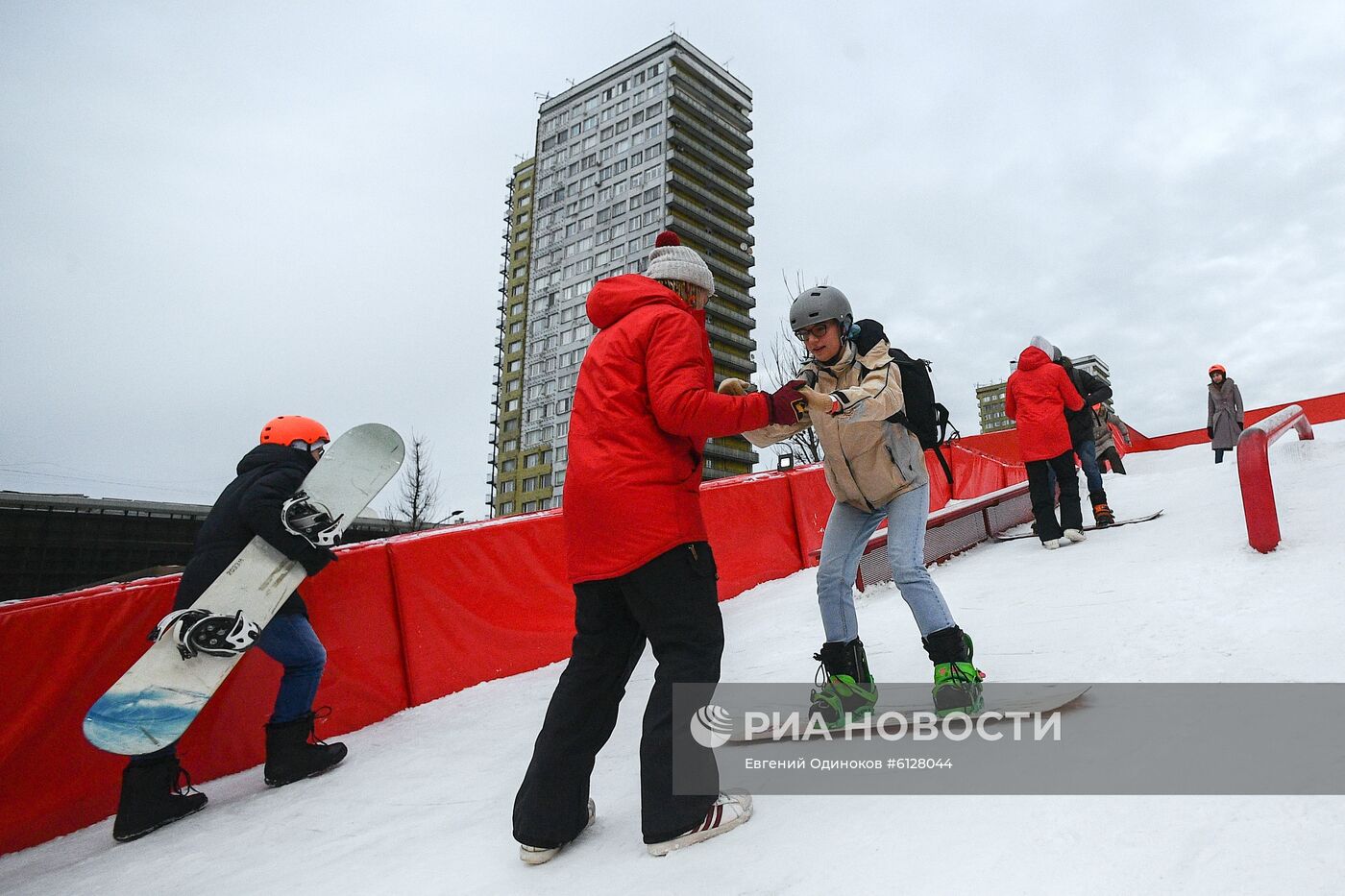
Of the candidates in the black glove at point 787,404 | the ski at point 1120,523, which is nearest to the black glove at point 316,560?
the black glove at point 787,404

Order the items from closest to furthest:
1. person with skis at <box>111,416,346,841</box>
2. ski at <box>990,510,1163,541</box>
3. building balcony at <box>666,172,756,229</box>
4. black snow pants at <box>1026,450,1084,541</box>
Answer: person with skis at <box>111,416,346,841</box>
black snow pants at <box>1026,450,1084,541</box>
ski at <box>990,510,1163,541</box>
building balcony at <box>666,172,756,229</box>

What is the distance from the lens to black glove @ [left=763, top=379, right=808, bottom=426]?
238cm

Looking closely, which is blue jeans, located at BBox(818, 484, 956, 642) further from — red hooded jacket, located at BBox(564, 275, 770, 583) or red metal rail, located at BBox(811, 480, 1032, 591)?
red metal rail, located at BBox(811, 480, 1032, 591)

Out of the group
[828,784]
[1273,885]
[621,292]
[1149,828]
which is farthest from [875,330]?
[1273,885]

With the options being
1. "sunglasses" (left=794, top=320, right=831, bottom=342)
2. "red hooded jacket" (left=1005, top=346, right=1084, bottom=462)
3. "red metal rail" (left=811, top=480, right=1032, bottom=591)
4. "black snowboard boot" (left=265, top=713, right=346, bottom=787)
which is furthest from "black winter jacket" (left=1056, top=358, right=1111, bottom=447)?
"black snowboard boot" (left=265, top=713, right=346, bottom=787)

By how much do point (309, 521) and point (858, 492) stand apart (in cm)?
279

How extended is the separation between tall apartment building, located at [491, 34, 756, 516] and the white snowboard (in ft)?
193

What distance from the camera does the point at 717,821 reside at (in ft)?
7.04

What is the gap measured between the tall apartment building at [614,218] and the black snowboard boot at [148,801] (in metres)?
59.7

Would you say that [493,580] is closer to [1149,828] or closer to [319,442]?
[319,442]

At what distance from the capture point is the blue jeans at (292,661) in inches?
150

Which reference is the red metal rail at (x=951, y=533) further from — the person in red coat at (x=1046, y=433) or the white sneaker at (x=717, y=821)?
the white sneaker at (x=717, y=821)

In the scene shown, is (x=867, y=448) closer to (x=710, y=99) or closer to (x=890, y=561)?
(x=890, y=561)

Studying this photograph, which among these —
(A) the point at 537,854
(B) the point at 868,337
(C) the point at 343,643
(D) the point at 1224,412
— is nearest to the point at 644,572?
(A) the point at 537,854
